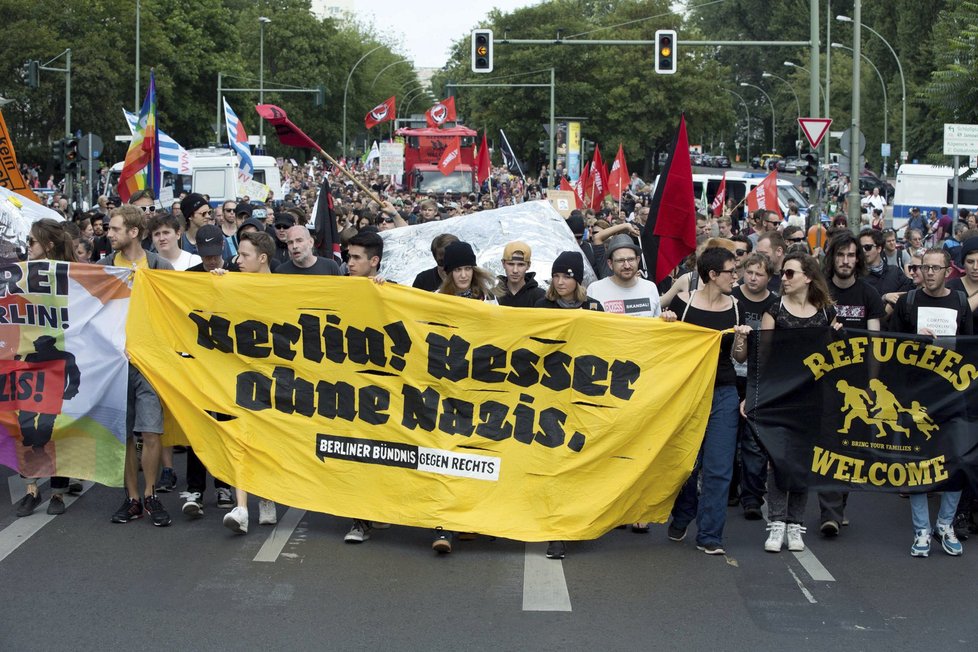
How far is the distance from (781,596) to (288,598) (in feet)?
7.95

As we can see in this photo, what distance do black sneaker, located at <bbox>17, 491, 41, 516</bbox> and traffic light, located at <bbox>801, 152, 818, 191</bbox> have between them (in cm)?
1832

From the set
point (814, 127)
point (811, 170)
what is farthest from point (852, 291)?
point (811, 170)

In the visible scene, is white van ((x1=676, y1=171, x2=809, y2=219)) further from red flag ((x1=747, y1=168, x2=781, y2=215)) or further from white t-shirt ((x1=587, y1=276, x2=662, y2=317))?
white t-shirt ((x1=587, y1=276, x2=662, y2=317))

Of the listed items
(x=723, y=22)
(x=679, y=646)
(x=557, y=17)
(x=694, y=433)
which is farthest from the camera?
(x=723, y=22)

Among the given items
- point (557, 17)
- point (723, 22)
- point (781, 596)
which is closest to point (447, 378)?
point (781, 596)

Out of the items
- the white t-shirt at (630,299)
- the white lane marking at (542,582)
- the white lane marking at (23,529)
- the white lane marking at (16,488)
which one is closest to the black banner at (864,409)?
the white t-shirt at (630,299)

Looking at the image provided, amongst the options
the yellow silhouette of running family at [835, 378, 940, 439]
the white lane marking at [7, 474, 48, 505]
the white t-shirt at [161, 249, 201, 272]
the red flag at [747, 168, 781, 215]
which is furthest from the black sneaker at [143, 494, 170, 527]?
the red flag at [747, 168, 781, 215]

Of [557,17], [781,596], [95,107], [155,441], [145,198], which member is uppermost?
[557,17]

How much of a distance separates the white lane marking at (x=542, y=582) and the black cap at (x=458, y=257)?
1.67 m

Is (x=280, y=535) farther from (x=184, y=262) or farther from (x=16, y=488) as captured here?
(x=184, y=262)

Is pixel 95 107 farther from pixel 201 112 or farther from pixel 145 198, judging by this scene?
pixel 145 198

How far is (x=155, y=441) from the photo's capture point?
26.5 feet

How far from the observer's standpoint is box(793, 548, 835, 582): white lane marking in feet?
23.6

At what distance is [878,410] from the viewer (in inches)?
305
